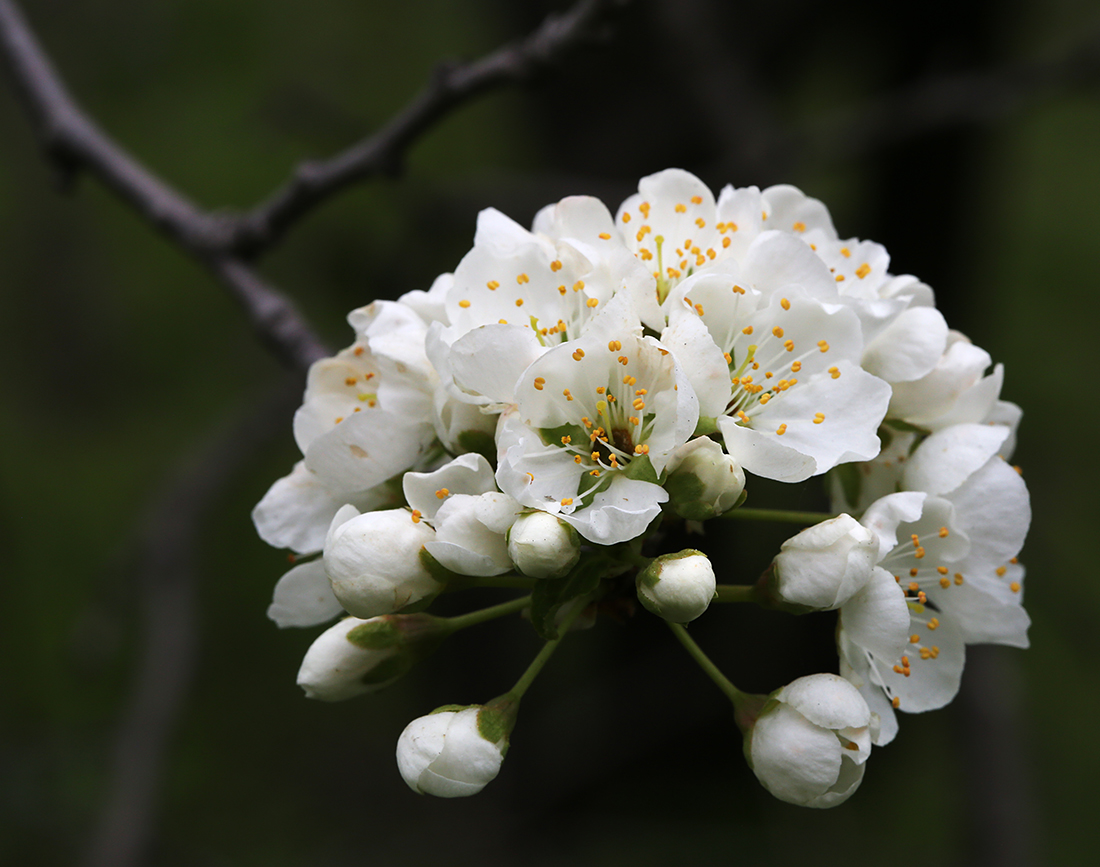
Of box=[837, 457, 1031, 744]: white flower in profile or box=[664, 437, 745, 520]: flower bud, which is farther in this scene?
box=[837, 457, 1031, 744]: white flower in profile

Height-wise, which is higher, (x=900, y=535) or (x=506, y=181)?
(x=506, y=181)

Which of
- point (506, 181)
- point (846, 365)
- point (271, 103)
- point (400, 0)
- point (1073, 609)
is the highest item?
point (400, 0)

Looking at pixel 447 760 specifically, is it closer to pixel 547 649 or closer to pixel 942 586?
pixel 547 649

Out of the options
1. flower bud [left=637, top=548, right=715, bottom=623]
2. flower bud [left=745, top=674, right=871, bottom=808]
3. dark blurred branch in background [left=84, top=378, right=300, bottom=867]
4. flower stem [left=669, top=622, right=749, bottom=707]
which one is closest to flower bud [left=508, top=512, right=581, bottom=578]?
flower bud [left=637, top=548, right=715, bottom=623]

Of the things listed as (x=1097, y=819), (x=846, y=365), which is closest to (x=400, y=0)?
(x=846, y=365)

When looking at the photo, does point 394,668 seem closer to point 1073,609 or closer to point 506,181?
point 506,181

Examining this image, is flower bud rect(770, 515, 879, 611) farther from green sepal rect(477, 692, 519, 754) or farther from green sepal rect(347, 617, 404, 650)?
green sepal rect(347, 617, 404, 650)
